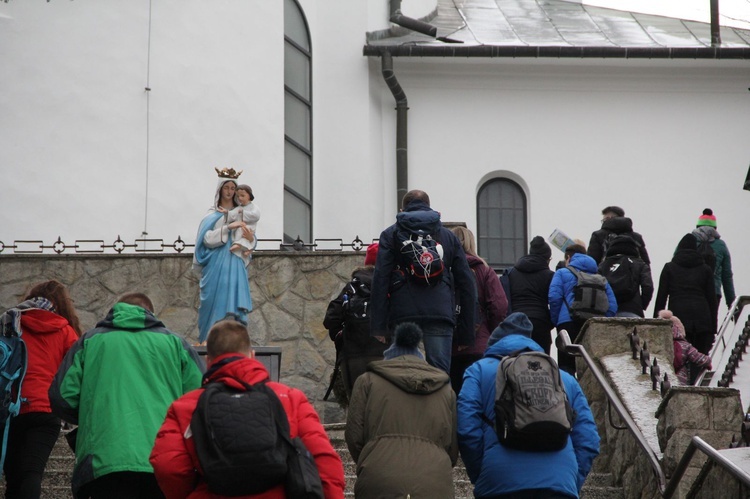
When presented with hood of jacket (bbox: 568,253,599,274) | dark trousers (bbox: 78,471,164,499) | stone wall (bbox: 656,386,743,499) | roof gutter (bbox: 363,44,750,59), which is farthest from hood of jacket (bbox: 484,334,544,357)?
roof gutter (bbox: 363,44,750,59)

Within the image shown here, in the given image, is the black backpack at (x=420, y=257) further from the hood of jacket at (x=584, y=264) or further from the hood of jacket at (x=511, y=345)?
the hood of jacket at (x=584, y=264)

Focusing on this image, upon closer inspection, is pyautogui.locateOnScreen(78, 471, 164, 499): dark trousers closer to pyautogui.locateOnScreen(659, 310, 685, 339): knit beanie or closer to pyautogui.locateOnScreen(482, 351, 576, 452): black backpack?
pyautogui.locateOnScreen(482, 351, 576, 452): black backpack

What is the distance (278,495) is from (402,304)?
3.81 metres

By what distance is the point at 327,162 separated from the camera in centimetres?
2108

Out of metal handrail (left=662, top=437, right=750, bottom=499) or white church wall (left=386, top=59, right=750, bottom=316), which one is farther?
white church wall (left=386, top=59, right=750, bottom=316)

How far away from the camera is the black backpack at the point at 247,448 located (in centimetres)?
638

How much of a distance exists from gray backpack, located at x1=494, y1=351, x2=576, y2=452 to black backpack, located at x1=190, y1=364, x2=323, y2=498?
1.49 meters

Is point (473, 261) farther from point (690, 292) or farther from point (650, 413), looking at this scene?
point (690, 292)

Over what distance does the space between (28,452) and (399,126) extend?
44.1 feet

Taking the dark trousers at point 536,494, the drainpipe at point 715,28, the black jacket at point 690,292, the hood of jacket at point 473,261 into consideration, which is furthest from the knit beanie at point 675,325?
the drainpipe at point 715,28

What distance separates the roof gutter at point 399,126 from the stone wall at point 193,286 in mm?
4349

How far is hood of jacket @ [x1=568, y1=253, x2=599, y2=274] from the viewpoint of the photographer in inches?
512

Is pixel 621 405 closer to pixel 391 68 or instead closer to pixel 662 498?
pixel 662 498

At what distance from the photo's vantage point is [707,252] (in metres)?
16.3
